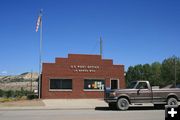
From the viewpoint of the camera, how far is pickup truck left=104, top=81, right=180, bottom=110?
23344 mm

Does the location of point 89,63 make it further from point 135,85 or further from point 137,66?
point 137,66

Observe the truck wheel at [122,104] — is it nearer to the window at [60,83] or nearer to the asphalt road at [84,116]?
the asphalt road at [84,116]

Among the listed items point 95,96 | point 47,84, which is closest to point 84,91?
point 95,96

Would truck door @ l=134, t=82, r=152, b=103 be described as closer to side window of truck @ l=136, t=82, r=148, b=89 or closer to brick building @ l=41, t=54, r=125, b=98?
side window of truck @ l=136, t=82, r=148, b=89

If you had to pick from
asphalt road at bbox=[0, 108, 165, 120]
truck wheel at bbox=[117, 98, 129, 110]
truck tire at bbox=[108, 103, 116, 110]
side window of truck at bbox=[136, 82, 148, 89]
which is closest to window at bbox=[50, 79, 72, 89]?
truck tire at bbox=[108, 103, 116, 110]

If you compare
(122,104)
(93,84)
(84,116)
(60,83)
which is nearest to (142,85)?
(122,104)

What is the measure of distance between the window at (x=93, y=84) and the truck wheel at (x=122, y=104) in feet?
56.6

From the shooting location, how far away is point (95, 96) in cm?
4050

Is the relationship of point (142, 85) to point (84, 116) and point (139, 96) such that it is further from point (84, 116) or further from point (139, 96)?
point (84, 116)

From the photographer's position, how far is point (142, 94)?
23.7m

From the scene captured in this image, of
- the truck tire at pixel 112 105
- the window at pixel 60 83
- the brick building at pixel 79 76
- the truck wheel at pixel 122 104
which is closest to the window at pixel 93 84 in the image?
the brick building at pixel 79 76

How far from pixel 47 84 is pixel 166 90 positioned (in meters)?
18.0

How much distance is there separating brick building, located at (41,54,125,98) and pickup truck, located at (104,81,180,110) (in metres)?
16.0

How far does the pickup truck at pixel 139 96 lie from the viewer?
76.6ft
